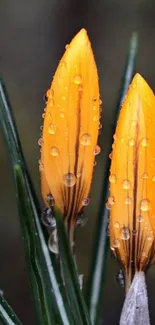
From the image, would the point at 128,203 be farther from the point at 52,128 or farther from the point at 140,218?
the point at 52,128

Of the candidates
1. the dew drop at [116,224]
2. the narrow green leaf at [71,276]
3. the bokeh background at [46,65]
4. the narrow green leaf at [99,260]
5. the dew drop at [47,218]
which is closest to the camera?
the narrow green leaf at [71,276]

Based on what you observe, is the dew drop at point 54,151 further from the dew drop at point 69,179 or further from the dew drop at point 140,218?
the dew drop at point 140,218

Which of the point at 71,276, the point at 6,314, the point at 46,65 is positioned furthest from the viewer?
the point at 46,65

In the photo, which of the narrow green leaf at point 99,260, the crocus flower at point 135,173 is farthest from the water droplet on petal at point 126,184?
the narrow green leaf at point 99,260

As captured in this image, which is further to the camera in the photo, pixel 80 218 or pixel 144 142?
pixel 80 218

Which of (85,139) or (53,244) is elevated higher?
(85,139)

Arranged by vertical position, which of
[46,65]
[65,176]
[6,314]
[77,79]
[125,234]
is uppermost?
[46,65]

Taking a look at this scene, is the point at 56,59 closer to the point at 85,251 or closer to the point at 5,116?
the point at 85,251

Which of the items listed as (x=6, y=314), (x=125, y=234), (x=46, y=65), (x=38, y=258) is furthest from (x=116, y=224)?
(x=46, y=65)
